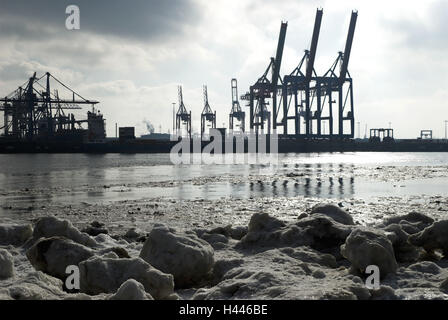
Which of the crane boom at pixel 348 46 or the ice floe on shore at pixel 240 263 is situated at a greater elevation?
the crane boom at pixel 348 46

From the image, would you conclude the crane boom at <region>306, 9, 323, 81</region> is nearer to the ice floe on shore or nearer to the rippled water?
the rippled water

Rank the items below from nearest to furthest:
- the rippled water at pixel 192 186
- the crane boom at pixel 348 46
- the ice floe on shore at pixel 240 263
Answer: the ice floe on shore at pixel 240 263, the rippled water at pixel 192 186, the crane boom at pixel 348 46

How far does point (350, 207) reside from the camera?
446 inches

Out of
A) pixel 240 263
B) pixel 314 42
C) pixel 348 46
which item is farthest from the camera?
pixel 348 46

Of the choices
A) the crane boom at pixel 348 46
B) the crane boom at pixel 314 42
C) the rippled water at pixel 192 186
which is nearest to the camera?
the rippled water at pixel 192 186

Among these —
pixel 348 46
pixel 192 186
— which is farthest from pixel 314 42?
pixel 192 186

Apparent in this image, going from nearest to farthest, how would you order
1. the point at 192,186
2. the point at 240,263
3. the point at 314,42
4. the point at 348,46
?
1. the point at 240,263
2. the point at 192,186
3. the point at 314,42
4. the point at 348,46

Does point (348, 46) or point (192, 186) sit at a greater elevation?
point (348, 46)

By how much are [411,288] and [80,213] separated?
8618 millimetres

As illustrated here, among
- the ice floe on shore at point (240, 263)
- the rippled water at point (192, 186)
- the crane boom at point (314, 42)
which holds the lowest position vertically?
the rippled water at point (192, 186)

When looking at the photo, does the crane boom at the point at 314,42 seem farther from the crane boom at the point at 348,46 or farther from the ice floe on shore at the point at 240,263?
the ice floe on shore at the point at 240,263

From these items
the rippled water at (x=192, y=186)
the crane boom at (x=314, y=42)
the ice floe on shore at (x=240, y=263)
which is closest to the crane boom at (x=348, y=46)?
the crane boom at (x=314, y=42)

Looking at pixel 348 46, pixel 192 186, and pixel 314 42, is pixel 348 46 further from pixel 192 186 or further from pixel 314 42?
pixel 192 186
